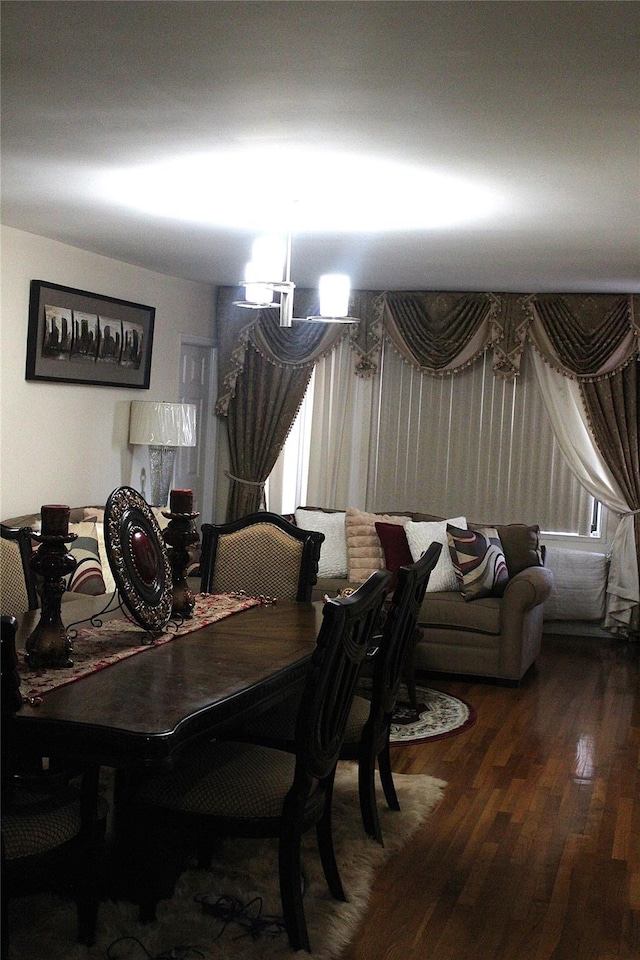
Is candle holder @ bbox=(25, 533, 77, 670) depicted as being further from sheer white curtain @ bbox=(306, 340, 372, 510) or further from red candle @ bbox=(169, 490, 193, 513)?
sheer white curtain @ bbox=(306, 340, 372, 510)

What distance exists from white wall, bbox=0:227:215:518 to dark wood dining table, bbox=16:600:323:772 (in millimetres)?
2205

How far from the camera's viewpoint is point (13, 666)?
2.22 meters

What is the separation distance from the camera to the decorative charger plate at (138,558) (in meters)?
2.98

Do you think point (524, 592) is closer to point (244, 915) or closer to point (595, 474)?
point (595, 474)

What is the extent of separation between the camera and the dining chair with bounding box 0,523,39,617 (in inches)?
141

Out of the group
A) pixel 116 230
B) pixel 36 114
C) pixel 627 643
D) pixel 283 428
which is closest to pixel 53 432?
pixel 116 230

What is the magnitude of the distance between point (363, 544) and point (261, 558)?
2.22m

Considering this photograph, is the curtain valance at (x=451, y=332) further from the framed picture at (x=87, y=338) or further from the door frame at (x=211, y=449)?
the framed picture at (x=87, y=338)

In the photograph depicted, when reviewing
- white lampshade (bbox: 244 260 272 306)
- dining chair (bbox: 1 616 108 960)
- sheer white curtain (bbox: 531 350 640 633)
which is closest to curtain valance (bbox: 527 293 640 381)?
sheer white curtain (bbox: 531 350 640 633)

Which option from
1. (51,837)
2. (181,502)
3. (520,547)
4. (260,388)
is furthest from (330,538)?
(51,837)

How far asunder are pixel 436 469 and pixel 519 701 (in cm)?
252

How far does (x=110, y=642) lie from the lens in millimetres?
3125

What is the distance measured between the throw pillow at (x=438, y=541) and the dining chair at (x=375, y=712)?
2486mm

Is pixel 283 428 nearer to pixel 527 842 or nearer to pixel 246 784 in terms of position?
pixel 527 842
